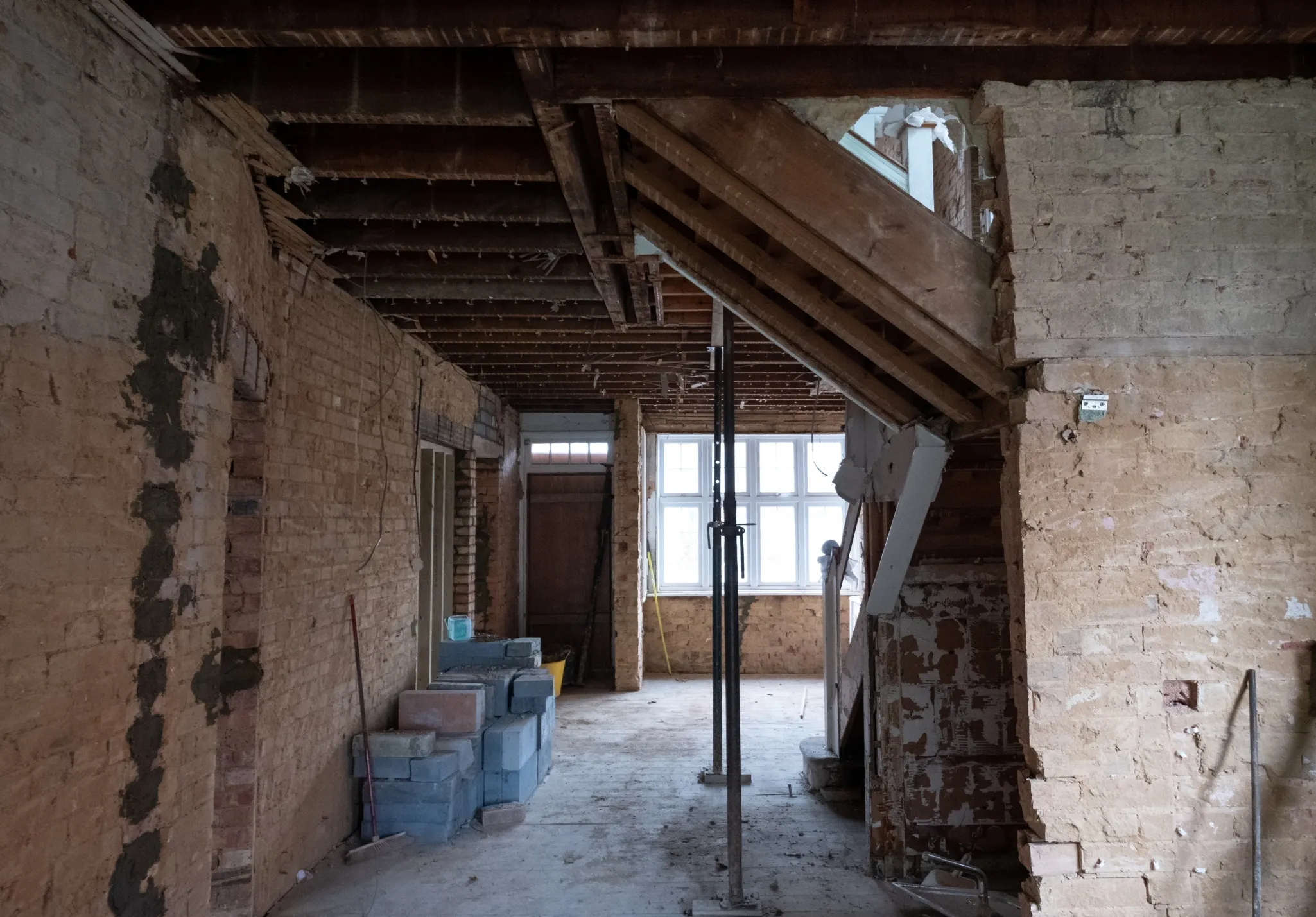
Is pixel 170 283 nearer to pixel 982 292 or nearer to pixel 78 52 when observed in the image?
pixel 78 52

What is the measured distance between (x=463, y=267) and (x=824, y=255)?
2.45m

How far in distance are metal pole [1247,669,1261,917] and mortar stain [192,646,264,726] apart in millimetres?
3574

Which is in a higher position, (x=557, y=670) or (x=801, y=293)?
(x=801, y=293)

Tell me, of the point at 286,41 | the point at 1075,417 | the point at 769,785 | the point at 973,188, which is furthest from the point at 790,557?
the point at 286,41

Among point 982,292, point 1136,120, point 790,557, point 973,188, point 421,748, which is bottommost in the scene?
point 421,748

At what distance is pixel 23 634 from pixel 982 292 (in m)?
2.97

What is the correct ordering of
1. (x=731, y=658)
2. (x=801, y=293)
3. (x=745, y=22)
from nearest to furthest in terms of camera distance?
1. (x=745, y=22)
2. (x=801, y=293)
3. (x=731, y=658)

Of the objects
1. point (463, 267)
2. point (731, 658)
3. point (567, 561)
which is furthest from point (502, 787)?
point (567, 561)

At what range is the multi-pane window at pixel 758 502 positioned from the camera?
1035cm

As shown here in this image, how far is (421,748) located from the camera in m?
4.67

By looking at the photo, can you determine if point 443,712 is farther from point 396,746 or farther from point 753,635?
point 753,635

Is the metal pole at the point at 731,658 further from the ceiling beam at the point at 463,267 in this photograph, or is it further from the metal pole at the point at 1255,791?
the metal pole at the point at 1255,791

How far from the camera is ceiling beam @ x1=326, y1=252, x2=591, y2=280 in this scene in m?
4.30

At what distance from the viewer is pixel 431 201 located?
3.55 metres
